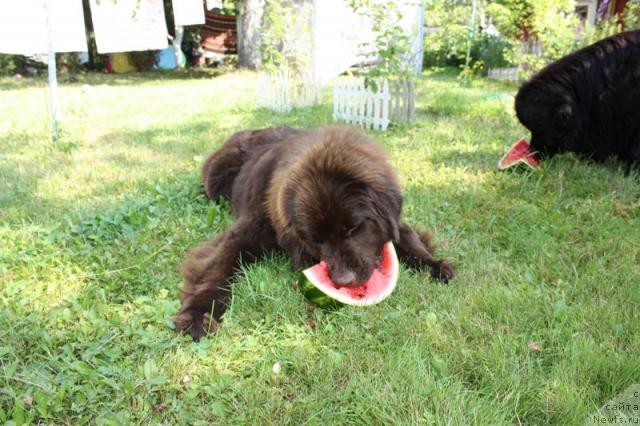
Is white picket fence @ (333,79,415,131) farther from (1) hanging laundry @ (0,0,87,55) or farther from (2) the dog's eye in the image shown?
(2) the dog's eye

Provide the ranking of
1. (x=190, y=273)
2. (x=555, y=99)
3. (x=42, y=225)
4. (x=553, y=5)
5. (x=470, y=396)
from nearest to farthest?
(x=470, y=396) < (x=190, y=273) < (x=42, y=225) < (x=555, y=99) < (x=553, y=5)

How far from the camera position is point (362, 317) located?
270cm

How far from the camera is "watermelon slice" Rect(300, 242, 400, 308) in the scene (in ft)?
8.73

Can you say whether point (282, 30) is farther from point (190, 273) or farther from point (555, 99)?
point (190, 273)

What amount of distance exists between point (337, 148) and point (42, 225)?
269 cm

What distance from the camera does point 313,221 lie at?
257 cm

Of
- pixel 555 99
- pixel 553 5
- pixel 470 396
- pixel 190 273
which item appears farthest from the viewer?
pixel 553 5

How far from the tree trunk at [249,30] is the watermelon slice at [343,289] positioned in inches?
538

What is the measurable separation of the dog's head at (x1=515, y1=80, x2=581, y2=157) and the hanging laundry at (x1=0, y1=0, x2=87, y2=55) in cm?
634

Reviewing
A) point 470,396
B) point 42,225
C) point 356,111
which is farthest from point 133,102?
point 470,396

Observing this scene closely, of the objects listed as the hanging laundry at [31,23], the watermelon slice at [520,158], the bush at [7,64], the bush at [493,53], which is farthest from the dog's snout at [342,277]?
the bush at [7,64]

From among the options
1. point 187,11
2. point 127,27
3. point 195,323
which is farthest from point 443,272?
point 187,11

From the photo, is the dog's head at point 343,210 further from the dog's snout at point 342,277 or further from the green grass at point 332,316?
the green grass at point 332,316

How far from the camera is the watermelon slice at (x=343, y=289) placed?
2660 millimetres
